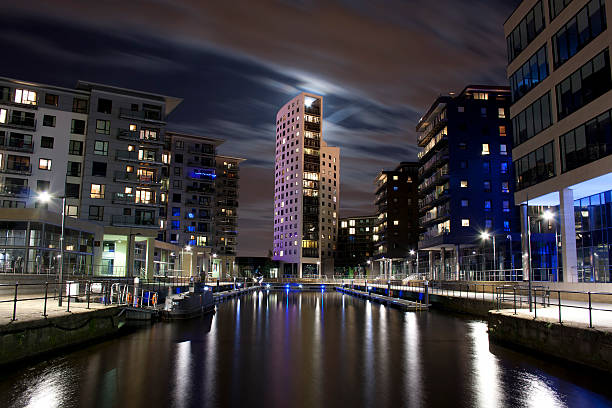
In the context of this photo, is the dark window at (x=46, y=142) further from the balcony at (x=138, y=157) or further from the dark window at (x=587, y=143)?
the dark window at (x=587, y=143)

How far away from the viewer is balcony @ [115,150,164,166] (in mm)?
68188

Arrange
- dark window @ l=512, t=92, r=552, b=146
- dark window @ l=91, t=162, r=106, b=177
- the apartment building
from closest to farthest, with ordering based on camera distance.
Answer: the apartment building, dark window @ l=512, t=92, r=552, b=146, dark window @ l=91, t=162, r=106, b=177

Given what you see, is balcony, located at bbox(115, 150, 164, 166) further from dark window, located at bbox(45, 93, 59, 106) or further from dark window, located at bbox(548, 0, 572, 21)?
dark window, located at bbox(548, 0, 572, 21)

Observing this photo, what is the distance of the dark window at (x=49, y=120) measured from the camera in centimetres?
6575

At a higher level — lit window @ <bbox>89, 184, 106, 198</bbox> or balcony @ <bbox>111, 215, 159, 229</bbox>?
lit window @ <bbox>89, 184, 106, 198</bbox>

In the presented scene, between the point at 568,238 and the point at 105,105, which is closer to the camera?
the point at 568,238

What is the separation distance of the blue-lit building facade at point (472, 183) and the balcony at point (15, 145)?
60.8m

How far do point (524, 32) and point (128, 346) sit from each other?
42.4 meters

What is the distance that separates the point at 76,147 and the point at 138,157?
8.25 metres

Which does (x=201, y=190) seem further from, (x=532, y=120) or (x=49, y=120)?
(x=532, y=120)

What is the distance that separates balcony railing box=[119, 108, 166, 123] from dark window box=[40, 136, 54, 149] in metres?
9.78

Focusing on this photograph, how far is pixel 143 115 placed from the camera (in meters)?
69.7

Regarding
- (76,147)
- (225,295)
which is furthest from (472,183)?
(76,147)

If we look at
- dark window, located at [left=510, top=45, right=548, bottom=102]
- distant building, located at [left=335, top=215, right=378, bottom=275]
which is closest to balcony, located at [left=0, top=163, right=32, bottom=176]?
dark window, located at [left=510, top=45, right=548, bottom=102]
